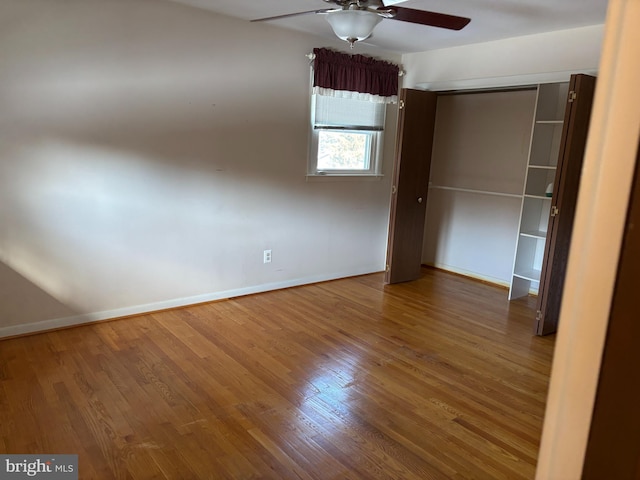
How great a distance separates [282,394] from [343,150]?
2.89 meters

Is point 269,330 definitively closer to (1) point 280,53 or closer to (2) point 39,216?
(2) point 39,216

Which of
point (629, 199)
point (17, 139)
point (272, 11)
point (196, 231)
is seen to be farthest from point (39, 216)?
point (629, 199)

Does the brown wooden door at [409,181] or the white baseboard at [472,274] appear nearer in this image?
the brown wooden door at [409,181]

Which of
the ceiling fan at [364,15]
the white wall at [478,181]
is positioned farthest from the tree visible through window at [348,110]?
the ceiling fan at [364,15]

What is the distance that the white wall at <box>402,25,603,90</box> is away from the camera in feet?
12.1

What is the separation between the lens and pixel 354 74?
15.1ft

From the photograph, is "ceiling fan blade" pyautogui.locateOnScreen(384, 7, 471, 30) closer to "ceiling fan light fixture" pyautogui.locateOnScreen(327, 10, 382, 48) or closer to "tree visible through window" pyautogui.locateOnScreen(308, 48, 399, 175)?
"ceiling fan light fixture" pyautogui.locateOnScreen(327, 10, 382, 48)

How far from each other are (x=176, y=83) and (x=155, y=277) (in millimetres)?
1581

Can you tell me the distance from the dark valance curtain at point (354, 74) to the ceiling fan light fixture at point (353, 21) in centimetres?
178

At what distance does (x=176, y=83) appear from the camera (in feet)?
11.9

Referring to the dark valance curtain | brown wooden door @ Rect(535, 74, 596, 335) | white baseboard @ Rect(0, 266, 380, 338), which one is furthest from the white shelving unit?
white baseboard @ Rect(0, 266, 380, 338)

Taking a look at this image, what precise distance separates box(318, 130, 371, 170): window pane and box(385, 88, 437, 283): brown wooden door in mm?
435

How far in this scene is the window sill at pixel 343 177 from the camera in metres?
4.60

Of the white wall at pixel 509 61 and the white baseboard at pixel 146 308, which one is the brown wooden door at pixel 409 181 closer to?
the white wall at pixel 509 61
